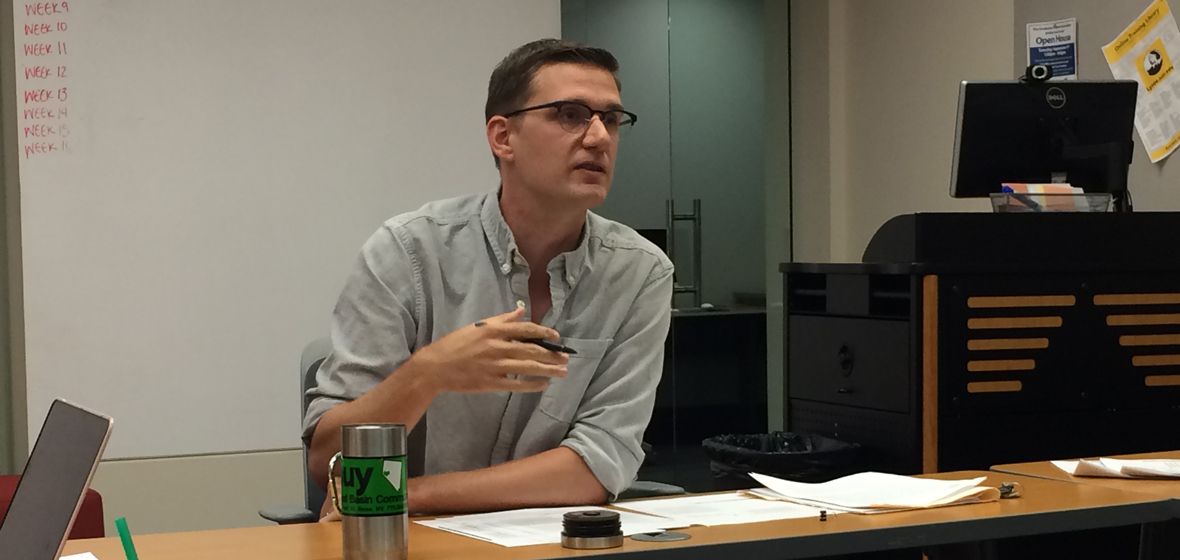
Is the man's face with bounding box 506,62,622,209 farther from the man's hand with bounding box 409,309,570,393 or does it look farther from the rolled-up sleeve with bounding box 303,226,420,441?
the man's hand with bounding box 409,309,570,393

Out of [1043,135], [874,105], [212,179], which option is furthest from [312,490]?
[874,105]

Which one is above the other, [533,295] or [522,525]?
[533,295]

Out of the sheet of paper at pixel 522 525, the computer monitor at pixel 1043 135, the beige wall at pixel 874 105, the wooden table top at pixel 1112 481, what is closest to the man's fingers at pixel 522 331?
the sheet of paper at pixel 522 525

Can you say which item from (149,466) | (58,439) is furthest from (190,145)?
(58,439)

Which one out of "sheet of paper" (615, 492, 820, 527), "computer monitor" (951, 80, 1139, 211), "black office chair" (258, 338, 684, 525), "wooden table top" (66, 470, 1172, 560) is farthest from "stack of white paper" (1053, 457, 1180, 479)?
"computer monitor" (951, 80, 1139, 211)

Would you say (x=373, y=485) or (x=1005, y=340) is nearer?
(x=373, y=485)

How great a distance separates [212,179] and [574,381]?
6.55 ft

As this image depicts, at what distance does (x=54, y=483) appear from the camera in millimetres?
1293

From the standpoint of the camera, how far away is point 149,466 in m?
3.71

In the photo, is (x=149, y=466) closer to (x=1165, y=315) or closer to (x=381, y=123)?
(x=381, y=123)

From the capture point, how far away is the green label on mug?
4.68 feet

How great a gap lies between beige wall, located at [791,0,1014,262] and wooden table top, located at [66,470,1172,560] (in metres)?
2.77

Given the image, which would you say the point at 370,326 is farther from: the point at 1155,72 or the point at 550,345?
the point at 1155,72

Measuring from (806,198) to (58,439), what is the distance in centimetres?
413
